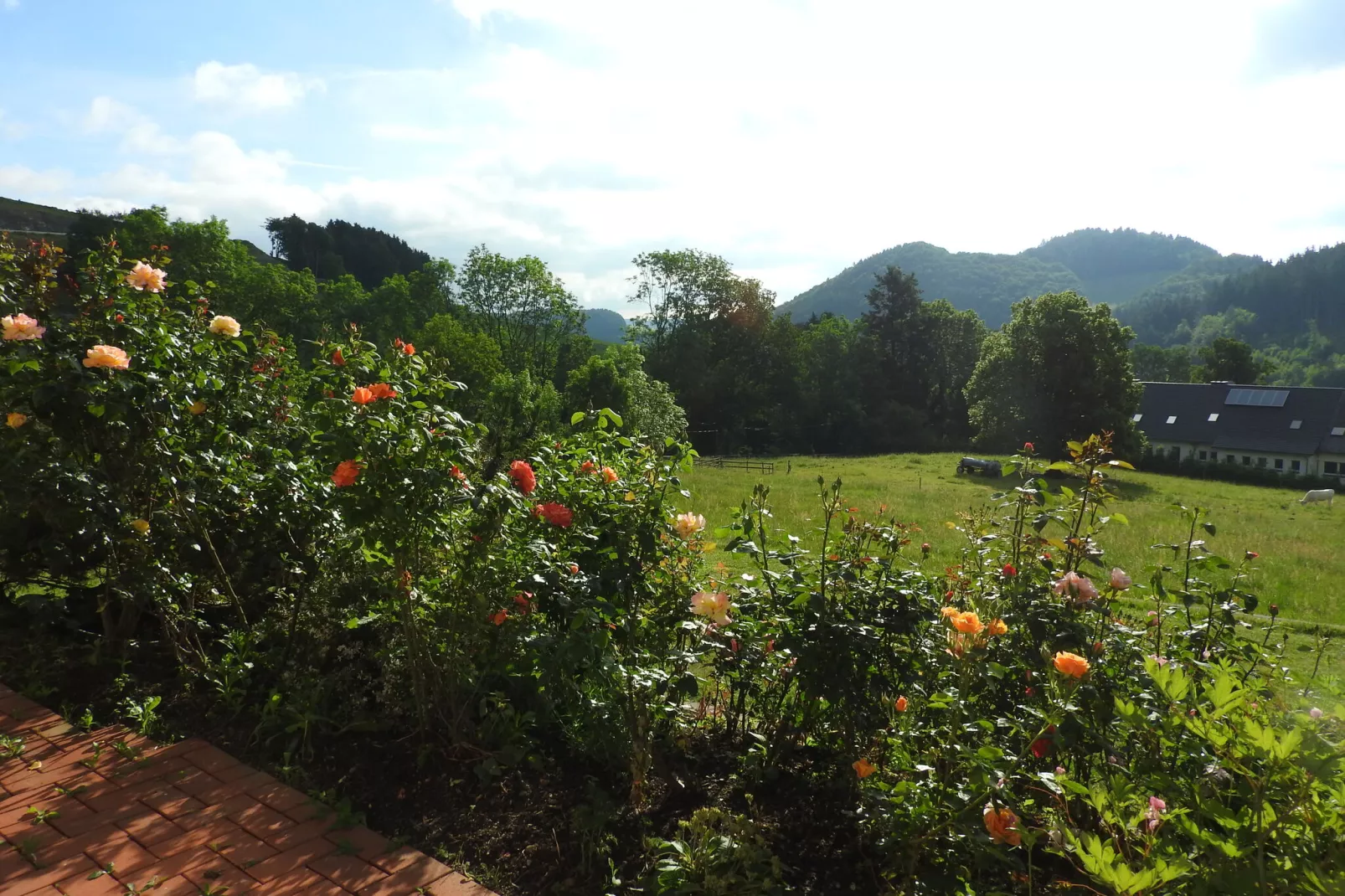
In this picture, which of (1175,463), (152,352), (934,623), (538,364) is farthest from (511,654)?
(1175,463)

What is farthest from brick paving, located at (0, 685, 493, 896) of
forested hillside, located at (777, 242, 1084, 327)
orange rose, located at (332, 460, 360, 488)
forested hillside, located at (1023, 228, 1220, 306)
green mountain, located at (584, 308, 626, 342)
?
forested hillside, located at (1023, 228, 1220, 306)

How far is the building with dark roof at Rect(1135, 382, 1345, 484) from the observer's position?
122ft

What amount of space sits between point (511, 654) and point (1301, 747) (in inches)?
88.7

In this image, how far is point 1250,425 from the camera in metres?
40.0

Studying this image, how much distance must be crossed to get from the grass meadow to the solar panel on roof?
12444 millimetres

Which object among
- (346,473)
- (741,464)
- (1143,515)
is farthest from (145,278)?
(741,464)

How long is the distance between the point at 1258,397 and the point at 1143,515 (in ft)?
97.6

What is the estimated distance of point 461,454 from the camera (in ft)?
9.56

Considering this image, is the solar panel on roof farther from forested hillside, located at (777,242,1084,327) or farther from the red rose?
forested hillside, located at (777,242,1084,327)

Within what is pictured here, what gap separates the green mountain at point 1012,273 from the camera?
131000 mm

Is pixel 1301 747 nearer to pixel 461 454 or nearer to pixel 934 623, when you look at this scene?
pixel 934 623

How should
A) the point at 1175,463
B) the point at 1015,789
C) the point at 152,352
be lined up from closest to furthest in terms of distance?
the point at 1015,789
the point at 152,352
the point at 1175,463

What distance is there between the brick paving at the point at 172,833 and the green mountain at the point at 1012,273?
97016mm

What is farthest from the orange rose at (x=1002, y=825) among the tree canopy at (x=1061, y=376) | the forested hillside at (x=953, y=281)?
the forested hillside at (x=953, y=281)
